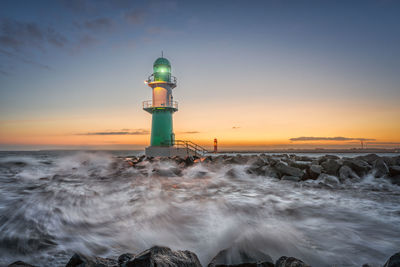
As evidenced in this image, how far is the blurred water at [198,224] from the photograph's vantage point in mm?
2584

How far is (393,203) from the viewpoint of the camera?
5.06 meters

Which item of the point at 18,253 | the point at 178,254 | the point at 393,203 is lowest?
the point at 393,203

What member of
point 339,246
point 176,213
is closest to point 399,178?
point 339,246

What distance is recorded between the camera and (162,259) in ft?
5.67

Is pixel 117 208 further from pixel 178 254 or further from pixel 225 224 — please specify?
pixel 178 254

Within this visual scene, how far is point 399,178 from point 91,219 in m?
9.08

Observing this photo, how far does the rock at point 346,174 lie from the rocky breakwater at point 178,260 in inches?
282

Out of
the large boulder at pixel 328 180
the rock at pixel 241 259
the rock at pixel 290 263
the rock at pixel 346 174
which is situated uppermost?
the rock at pixel 290 263

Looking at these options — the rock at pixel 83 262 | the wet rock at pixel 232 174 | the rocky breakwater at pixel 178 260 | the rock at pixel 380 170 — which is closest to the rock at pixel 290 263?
the rocky breakwater at pixel 178 260

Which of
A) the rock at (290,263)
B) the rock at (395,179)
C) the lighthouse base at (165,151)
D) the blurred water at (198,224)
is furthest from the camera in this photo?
the lighthouse base at (165,151)

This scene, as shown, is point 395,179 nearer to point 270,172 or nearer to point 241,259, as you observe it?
point 270,172

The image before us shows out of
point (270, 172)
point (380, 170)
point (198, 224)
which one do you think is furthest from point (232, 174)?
point (198, 224)

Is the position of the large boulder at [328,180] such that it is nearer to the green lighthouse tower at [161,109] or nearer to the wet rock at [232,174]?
the wet rock at [232,174]

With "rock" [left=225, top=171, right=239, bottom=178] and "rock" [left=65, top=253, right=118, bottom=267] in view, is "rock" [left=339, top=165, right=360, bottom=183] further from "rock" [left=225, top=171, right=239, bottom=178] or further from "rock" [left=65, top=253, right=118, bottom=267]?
"rock" [left=65, top=253, right=118, bottom=267]
